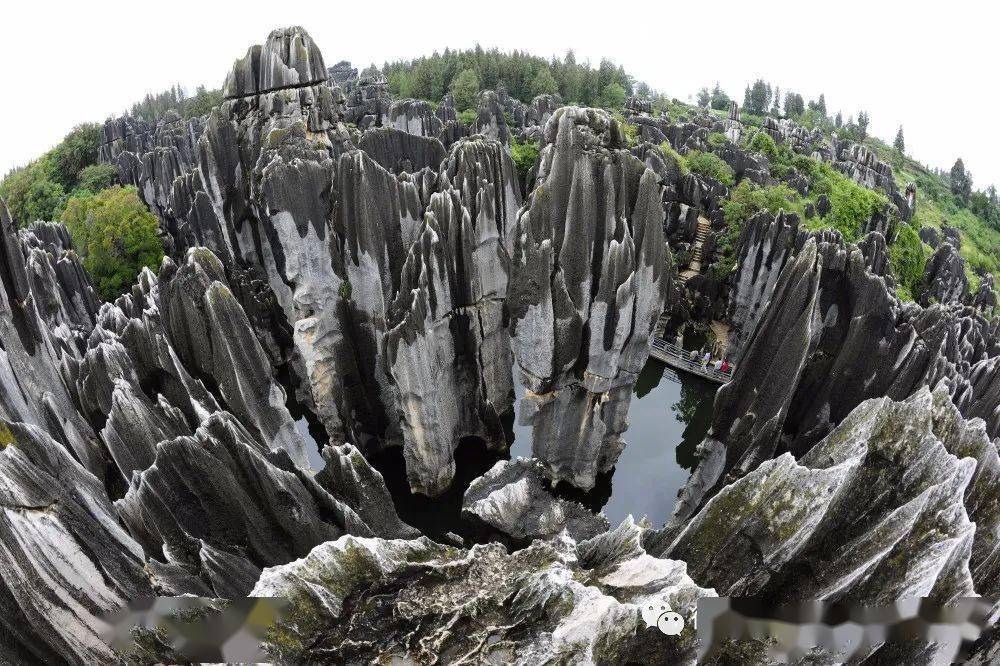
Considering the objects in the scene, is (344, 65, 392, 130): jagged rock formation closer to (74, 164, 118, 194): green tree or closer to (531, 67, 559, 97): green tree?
(531, 67, 559, 97): green tree

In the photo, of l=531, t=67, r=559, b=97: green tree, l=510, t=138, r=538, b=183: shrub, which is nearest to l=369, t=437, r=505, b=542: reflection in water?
l=510, t=138, r=538, b=183: shrub

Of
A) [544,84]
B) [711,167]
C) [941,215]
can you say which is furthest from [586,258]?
[941,215]

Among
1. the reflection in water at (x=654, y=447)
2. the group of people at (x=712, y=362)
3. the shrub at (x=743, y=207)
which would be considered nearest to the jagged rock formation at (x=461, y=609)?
the reflection in water at (x=654, y=447)

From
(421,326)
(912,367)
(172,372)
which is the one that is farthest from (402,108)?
(912,367)

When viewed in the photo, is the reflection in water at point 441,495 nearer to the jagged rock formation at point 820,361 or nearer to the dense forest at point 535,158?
the jagged rock formation at point 820,361

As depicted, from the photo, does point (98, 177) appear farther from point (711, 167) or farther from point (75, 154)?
point (711, 167)

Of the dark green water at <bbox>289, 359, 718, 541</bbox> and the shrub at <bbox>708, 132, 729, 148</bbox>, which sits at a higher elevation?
the shrub at <bbox>708, 132, 729, 148</bbox>
